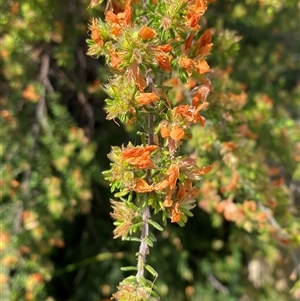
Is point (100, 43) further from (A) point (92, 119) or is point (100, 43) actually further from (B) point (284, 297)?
(B) point (284, 297)

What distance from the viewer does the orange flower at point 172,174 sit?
0.69 meters

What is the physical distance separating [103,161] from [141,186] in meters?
1.27

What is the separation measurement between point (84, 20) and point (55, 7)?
0.24 metres

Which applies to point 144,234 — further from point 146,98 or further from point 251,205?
point 251,205

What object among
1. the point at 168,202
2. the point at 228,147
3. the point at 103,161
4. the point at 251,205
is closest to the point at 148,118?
the point at 168,202

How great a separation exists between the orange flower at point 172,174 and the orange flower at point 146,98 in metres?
0.11

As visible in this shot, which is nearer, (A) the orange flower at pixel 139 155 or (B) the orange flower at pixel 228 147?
(A) the orange flower at pixel 139 155

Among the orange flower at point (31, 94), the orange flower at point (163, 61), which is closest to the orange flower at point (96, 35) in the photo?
the orange flower at point (163, 61)

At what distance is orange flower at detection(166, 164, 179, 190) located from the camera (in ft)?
2.28

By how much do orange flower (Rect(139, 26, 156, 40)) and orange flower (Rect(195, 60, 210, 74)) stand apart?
0.11m

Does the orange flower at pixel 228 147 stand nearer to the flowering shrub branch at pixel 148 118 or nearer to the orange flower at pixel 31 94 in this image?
the flowering shrub branch at pixel 148 118

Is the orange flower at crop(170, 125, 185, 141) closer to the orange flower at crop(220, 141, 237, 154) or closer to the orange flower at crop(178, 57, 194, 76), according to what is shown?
the orange flower at crop(178, 57, 194, 76)

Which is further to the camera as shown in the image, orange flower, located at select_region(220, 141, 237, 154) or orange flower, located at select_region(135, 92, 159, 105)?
orange flower, located at select_region(220, 141, 237, 154)

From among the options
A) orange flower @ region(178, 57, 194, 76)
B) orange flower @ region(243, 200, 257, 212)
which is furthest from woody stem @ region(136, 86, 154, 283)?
orange flower @ region(243, 200, 257, 212)
